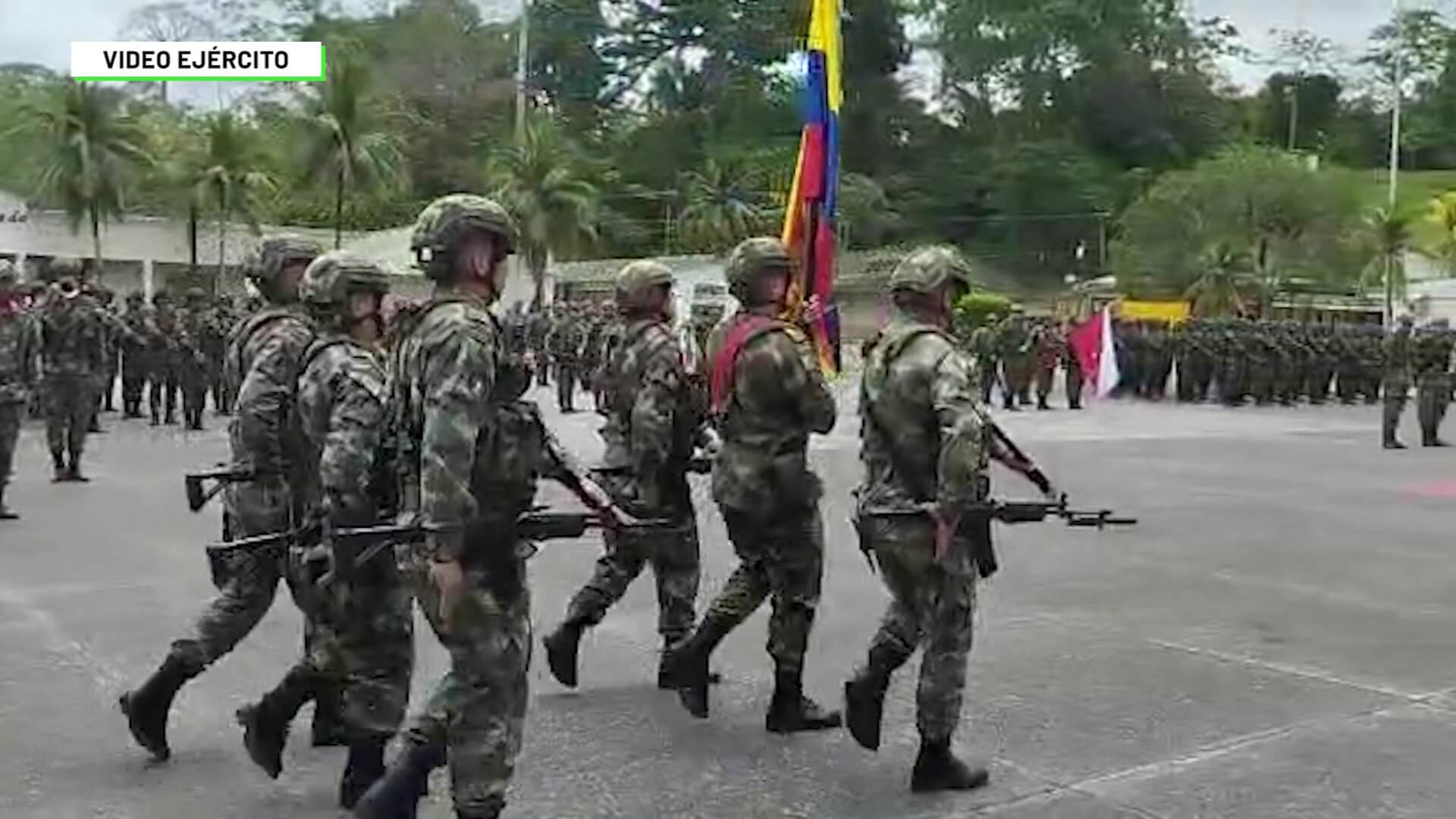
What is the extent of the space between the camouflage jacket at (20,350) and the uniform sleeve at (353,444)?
7.86 meters

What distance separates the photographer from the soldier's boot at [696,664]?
6.27 metres

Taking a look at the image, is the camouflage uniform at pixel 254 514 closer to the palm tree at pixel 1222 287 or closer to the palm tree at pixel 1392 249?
the palm tree at pixel 1392 249

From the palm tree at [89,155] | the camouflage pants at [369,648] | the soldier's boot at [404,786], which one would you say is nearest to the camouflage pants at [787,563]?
the camouflage pants at [369,648]

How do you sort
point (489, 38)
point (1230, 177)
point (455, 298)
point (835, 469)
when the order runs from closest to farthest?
1. point (455, 298)
2. point (835, 469)
3. point (1230, 177)
4. point (489, 38)

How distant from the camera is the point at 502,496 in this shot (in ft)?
14.6

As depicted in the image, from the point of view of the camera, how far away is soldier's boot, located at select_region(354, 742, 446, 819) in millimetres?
4473

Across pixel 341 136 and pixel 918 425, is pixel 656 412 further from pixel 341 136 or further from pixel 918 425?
pixel 341 136

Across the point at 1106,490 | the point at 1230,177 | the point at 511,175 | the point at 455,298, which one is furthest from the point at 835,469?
the point at 1230,177

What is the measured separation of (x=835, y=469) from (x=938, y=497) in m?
10.7

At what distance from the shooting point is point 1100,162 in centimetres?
7294

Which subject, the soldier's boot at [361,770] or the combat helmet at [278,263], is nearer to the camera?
the soldier's boot at [361,770]

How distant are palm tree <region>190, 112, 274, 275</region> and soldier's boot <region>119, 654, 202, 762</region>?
36.7 meters

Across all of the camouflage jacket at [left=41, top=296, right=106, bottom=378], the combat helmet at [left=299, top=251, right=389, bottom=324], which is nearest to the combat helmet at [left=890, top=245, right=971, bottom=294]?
the combat helmet at [left=299, top=251, right=389, bottom=324]

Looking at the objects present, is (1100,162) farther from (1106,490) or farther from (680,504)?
(680,504)
